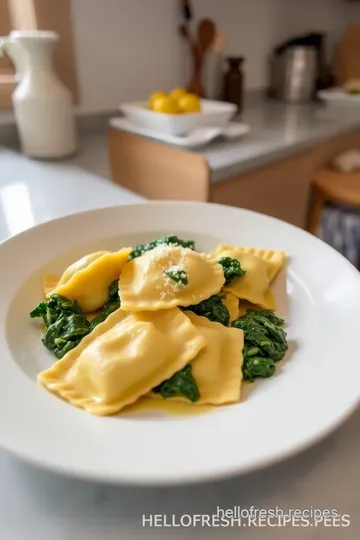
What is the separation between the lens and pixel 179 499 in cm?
47

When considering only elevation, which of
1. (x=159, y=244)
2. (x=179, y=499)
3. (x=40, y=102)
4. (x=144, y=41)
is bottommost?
(x=179, y=499)

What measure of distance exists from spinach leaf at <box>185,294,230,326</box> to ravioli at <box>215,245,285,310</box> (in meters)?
0.04

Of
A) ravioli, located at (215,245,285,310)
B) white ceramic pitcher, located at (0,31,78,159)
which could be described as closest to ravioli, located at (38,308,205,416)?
ravioli, located at (215,245,285,310)

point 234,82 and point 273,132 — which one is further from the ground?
point 234,82

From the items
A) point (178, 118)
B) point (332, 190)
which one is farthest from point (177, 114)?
point (332, 190)

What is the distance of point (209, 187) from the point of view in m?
1.33

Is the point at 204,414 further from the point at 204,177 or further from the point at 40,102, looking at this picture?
the point at 40,102

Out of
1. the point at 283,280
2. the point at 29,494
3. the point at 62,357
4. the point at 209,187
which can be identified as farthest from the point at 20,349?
the point at 209,187

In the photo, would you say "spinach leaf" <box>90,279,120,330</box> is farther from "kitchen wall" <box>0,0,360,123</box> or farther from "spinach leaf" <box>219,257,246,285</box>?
"kitchen wall" <box>0,0,360,123</box>

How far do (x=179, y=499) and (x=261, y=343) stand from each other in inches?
7.9

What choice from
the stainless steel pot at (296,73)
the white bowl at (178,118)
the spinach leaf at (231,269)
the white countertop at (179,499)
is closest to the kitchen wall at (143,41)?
the stainless steel pot at (296,73)

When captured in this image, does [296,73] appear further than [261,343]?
Yes

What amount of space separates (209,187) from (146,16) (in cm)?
87

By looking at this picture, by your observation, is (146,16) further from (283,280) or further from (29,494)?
(29,494)
